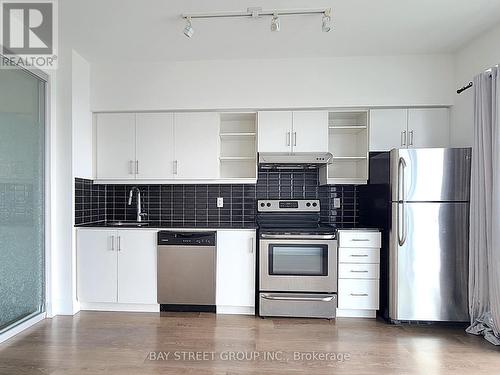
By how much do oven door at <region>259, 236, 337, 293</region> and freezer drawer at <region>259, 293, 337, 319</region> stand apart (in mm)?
57

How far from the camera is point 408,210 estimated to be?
277 centimetres

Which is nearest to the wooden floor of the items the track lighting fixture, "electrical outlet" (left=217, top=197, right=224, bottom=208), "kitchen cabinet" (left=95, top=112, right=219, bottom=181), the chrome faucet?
the chrome faucet

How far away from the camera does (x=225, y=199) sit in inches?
146

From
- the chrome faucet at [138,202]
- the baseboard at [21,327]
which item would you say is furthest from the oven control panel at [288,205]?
the baseboard at [21,327]

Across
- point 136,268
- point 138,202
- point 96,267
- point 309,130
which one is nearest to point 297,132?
point 309,130

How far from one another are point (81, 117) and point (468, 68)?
3.87 meters

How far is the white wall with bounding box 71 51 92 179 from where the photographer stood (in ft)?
10.1

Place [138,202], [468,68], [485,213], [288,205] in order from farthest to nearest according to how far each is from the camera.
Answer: [138,202]
[288,205]
[468,68]
[485,213]

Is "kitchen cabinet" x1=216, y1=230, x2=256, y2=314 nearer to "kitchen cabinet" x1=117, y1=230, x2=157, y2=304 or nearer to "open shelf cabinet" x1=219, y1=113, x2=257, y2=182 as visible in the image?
"kitchen cabinet" x1=117, y1=230, x2=157, y2=304

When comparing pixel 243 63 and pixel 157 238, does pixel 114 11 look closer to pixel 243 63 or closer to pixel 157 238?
pixel 243 63

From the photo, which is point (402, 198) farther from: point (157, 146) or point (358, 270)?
point (157, 146)

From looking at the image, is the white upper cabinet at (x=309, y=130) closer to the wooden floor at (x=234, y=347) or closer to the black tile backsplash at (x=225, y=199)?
the black tile backsplash at (x=225, y=199)

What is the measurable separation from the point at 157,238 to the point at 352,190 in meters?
2.28

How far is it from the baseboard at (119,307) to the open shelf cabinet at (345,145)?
89.9 inches
